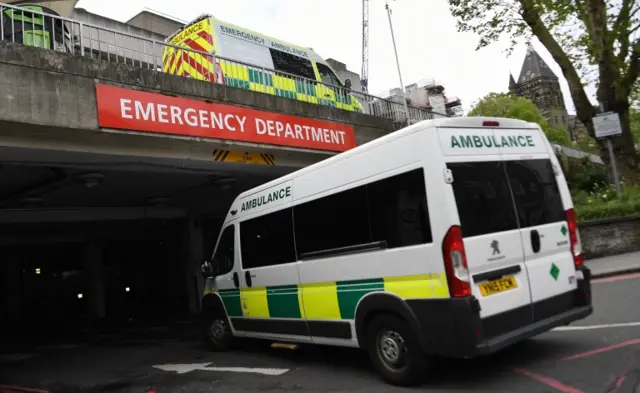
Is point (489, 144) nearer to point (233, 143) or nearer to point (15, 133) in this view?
point (233, 143)

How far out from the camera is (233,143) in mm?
8945

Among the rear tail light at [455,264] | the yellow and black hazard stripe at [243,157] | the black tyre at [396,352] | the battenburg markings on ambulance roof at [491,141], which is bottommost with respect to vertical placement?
the black tyre at [396,352]

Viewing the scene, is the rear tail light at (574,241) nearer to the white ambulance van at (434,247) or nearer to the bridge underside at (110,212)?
the white ambulance van at (434,247)

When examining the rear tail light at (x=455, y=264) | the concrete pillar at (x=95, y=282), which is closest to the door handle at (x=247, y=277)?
the rear tail light at (x=455, y=264)

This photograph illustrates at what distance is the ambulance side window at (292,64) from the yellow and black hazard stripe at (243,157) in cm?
386

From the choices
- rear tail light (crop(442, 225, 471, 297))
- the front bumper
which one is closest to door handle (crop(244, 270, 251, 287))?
the front bumper

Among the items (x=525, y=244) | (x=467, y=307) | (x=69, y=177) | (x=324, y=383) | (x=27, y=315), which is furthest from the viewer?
(x=27, y=315)

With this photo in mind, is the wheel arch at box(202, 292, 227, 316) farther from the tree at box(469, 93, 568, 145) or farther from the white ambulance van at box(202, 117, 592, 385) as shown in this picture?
→ the tree at box(469, 93, 568, 145)

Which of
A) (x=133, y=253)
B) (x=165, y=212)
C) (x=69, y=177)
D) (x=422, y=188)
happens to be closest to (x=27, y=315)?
(x=133, y=253)

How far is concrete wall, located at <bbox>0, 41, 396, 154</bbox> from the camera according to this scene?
21.2ft

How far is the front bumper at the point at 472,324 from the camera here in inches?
164

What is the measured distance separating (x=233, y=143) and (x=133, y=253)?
21922mm

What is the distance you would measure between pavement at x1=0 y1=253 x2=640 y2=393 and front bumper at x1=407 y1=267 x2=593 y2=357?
453 millimetres

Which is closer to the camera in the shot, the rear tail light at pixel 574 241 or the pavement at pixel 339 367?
the pavement at pixel 339 367
